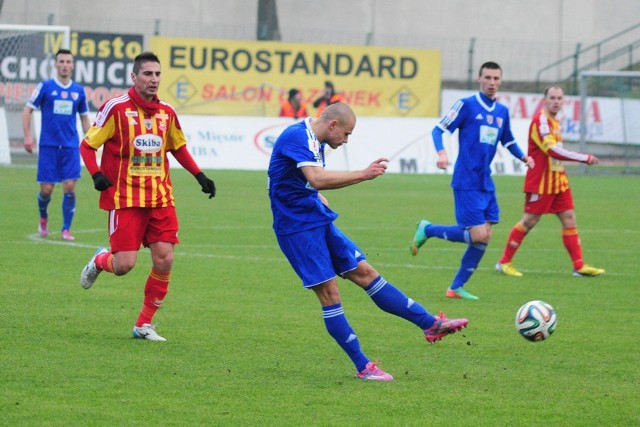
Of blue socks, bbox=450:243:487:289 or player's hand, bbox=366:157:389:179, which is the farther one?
blue socks, bbox=450:243:487:289

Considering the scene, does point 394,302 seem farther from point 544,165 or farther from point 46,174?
point 46,174

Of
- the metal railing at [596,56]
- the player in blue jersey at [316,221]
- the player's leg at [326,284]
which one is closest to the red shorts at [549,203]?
the player in blue jersey at [316,221]

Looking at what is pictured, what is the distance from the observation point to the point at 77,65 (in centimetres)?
3259

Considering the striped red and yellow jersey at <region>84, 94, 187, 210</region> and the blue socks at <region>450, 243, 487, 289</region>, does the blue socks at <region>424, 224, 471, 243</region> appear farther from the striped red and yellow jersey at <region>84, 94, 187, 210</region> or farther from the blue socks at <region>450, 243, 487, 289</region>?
the striped red and yellow jersey at <region>84, 94, 187, 210</region>

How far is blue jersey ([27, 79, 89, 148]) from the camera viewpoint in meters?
15.1

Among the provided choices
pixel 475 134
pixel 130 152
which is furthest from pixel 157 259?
Answer: pixel 475 134

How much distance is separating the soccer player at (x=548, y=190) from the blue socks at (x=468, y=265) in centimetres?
172

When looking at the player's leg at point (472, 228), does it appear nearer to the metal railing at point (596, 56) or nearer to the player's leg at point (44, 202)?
the player's leg at point (44, 202)

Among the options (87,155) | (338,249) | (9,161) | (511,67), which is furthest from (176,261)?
(511,67)

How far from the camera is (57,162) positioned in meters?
15.3

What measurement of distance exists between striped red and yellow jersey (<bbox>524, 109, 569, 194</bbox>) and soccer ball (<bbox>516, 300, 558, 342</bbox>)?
503 centimetres

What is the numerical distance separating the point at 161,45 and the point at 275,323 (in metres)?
24.5

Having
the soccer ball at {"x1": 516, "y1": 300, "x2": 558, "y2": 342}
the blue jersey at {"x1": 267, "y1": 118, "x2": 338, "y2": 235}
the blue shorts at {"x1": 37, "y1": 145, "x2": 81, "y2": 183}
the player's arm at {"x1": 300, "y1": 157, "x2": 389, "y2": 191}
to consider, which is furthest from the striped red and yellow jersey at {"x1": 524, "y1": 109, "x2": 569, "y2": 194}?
the player's arm at {"x1": 300, "y1": 157, "x2": 389, "y2": 191}

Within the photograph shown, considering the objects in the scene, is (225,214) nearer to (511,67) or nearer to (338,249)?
(338,249)
